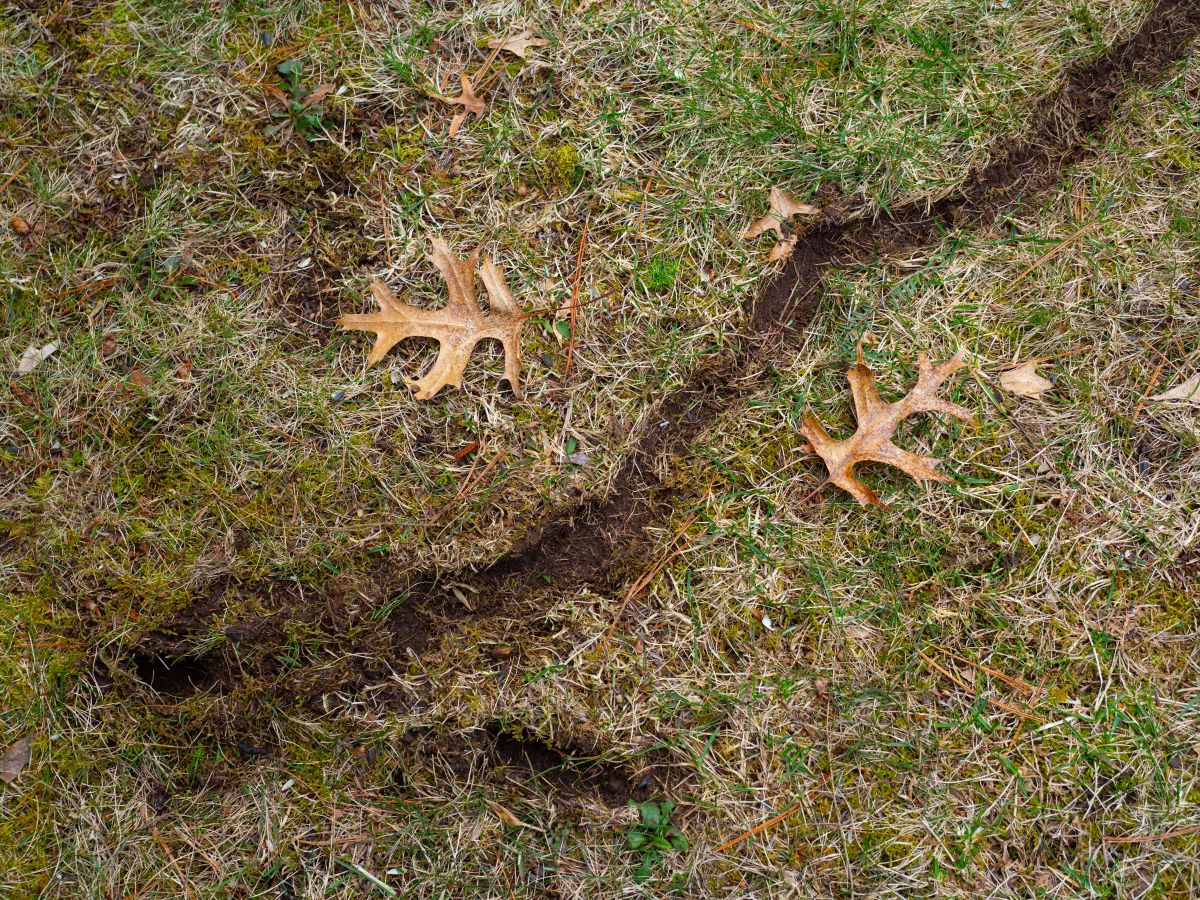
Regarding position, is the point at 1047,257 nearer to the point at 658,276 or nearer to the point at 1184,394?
the point at 1184,394

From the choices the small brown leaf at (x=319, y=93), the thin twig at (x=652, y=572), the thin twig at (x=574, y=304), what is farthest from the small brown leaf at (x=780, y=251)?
the small brown leaf at (x=319, y=93)

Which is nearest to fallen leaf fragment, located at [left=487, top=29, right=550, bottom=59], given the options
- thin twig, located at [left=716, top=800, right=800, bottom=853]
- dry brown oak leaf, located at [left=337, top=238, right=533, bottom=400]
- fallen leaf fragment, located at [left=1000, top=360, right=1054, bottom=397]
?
dry brown oak leaf, located at [left=337, top=238, right=533, bottom=400]

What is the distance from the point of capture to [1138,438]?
7.61ft

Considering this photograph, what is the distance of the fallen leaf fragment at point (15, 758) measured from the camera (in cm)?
215

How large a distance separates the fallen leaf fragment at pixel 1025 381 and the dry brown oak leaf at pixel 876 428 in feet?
0.51

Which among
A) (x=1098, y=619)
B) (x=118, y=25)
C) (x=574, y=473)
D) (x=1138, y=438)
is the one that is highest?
(x=118, y=25)

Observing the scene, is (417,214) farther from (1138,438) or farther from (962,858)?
(962,858)

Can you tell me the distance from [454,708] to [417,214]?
59.4 inches

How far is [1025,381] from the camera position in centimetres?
233

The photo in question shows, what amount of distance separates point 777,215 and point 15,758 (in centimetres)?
277

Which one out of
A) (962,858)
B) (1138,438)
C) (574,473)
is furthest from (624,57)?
(962,858)

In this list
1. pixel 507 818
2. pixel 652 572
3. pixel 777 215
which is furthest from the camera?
pixel 777 215

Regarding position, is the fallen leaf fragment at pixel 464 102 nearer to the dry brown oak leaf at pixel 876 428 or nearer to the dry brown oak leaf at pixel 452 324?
the dry brown oak leaf at pixel 452 324

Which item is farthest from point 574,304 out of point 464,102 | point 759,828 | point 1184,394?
point 1184,394
